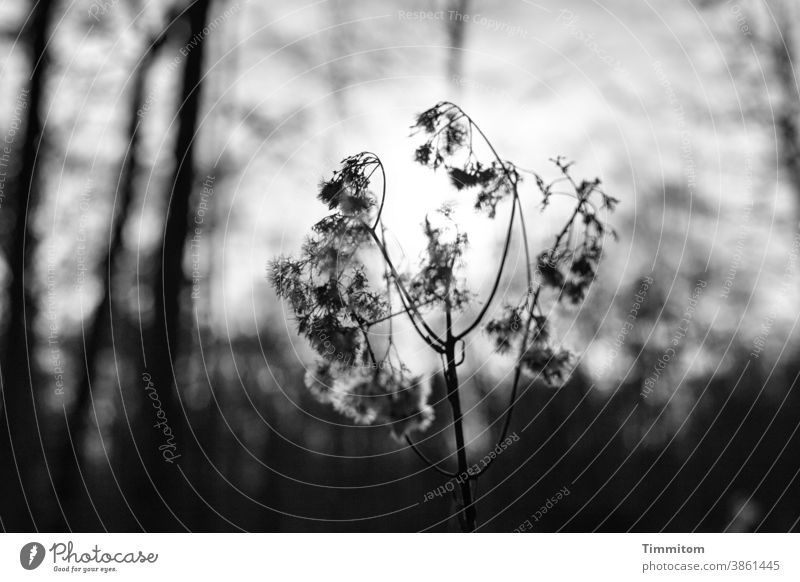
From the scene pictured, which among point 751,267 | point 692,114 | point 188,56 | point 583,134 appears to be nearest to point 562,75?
point 583,134

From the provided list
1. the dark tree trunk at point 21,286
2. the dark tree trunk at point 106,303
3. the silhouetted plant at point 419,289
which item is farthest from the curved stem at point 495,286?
the dark tree trunk at point 21,286

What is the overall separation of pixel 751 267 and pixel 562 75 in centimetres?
83

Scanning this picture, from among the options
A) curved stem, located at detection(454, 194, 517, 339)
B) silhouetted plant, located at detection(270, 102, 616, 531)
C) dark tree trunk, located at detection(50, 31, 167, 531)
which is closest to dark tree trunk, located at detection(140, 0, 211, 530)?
dark tree trunk, located at detection(50, 31, 167, 531)

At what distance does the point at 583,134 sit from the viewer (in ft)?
5.26

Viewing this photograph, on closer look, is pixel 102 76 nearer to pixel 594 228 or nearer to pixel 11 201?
pixel 11 201

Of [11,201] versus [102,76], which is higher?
[102,76]
